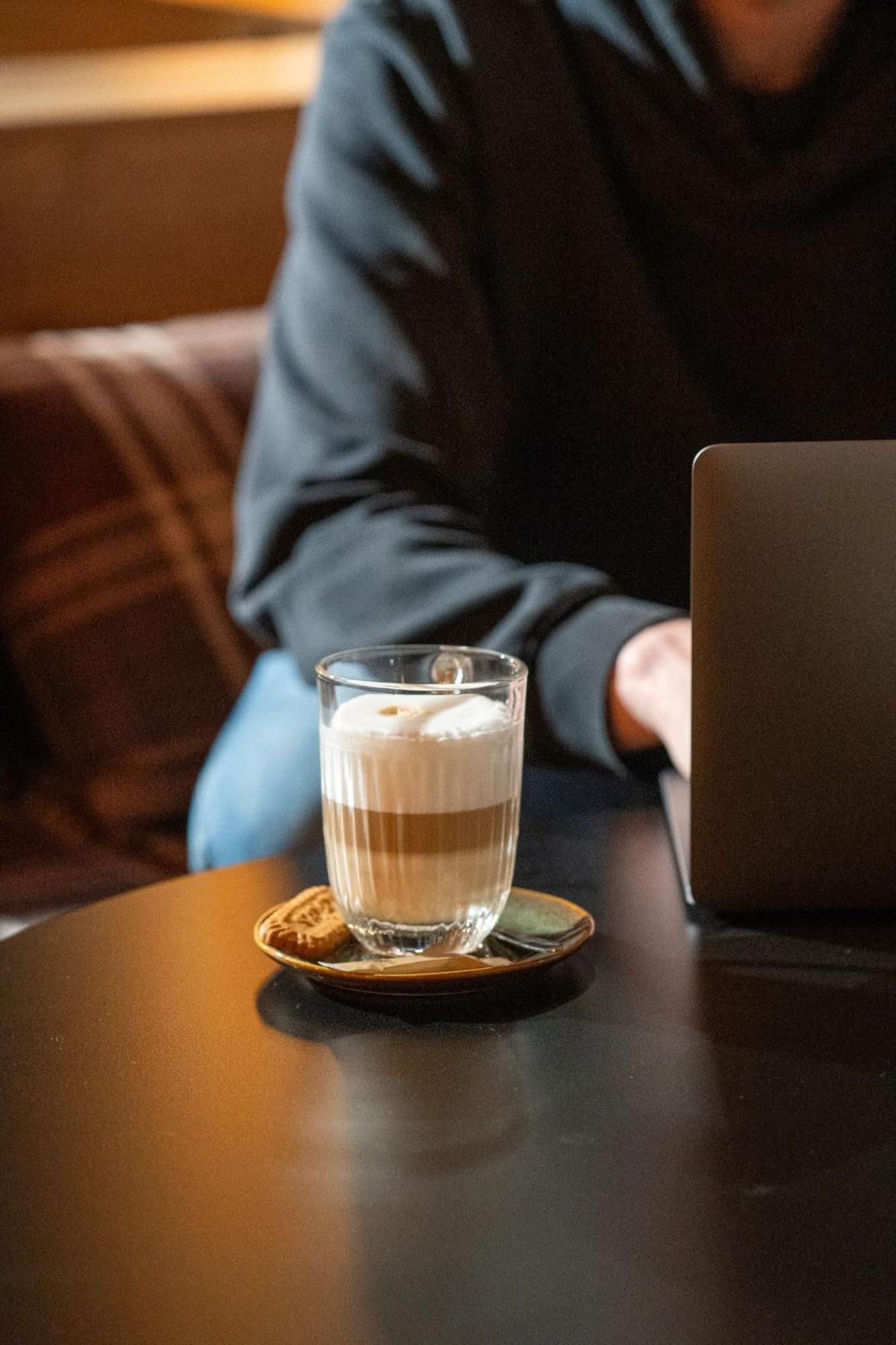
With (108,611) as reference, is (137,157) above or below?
above

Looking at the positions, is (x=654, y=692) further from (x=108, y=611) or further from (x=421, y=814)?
(x=108, y=611)

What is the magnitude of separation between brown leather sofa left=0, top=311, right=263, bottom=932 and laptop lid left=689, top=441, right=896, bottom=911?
739 millimetres

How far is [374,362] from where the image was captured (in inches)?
40.7

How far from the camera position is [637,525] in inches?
43.6

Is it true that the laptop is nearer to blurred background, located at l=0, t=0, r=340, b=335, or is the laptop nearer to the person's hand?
the person's hand

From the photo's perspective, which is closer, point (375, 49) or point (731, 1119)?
point (731, 1119)

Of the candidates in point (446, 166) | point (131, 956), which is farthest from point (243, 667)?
point (131, 956)

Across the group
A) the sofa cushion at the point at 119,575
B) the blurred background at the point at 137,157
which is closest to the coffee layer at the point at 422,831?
the sofa cushion at the point at 119,575

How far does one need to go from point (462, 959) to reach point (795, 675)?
0.57 ft

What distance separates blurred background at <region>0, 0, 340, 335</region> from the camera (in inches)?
68.0

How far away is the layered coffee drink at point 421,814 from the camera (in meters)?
0.56

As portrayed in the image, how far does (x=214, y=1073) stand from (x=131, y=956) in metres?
0.12

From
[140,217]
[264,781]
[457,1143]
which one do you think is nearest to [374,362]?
[264,781]

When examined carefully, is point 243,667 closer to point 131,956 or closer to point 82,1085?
point 131,956
